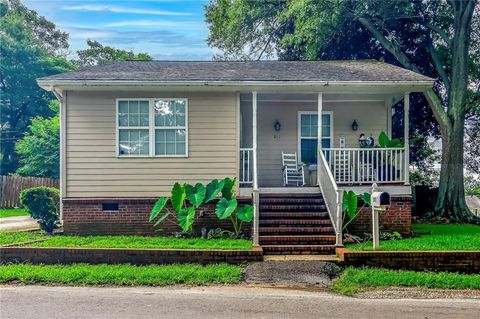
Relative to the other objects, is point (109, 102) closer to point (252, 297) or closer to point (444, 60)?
point (252, 297)

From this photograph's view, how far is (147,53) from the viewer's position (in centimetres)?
3769

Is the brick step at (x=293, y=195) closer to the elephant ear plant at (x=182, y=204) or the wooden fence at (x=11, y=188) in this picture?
the elephant ear plant at (x=182, y=204)

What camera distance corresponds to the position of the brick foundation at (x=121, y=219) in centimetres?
1122

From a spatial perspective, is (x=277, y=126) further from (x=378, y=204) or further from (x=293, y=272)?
(x=293, y=272)

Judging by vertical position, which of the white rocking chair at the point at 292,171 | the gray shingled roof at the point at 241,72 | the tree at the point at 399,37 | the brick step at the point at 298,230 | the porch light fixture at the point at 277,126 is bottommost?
the brick step at the point at 298,230

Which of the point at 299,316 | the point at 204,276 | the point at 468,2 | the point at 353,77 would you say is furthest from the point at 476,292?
the point at 468,2

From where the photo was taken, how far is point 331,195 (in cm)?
1029

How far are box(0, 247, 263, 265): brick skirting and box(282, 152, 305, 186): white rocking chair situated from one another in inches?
193

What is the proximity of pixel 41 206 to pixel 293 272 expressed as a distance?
21.9 feet

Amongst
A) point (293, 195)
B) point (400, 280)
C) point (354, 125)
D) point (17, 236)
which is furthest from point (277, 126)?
point (17, 236)

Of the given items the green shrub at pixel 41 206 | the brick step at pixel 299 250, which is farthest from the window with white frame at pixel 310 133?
the green shrub at pixel 41 206

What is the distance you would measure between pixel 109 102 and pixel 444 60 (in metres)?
13.5

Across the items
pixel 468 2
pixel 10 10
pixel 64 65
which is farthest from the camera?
pixel 10 10

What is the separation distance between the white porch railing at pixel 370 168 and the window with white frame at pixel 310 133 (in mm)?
1167
